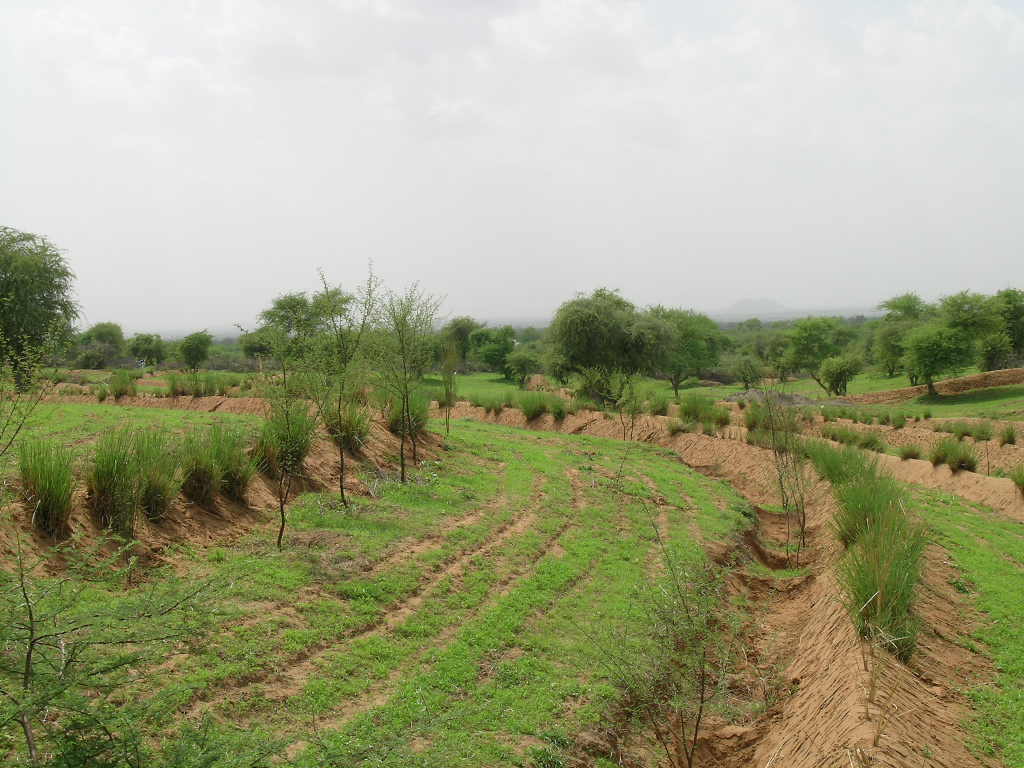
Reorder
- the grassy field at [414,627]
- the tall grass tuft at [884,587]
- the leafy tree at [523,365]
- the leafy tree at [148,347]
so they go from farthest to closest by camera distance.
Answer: the leafy tree at [523,365], the leafy tree at [148,347], the tall grass tuft at [884,587], the grassy field at [414,627]

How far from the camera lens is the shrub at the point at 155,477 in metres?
7.98

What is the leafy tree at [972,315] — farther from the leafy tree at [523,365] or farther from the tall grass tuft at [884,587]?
the tall grass tuft at [884,587]

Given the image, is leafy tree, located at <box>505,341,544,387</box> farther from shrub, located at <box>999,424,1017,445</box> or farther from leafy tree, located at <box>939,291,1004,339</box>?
shrub, located at <box>999,424,1017,445</box>

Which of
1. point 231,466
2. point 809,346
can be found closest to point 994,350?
point 809,346

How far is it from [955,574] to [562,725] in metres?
7.15

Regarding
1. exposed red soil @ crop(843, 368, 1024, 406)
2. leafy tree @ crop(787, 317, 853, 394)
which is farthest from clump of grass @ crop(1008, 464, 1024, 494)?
leafy tree @ crop(787, 317, 853, 394)

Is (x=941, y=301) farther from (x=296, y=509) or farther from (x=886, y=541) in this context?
(x=296, y=509)

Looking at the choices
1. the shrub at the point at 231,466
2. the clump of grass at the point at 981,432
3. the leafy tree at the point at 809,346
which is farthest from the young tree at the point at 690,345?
the shrub at the point at 231,466

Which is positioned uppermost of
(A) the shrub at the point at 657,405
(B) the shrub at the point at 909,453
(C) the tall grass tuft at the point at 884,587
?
(A) the shrub at the point at 657,405

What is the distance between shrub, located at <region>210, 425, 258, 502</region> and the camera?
31.3 ft

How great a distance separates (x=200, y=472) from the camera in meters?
9.13

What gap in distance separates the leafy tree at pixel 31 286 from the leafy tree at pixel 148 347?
31.5 m

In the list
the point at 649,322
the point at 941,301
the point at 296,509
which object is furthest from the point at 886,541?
the point at 941,301

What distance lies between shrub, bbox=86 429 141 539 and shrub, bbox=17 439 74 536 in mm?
383
